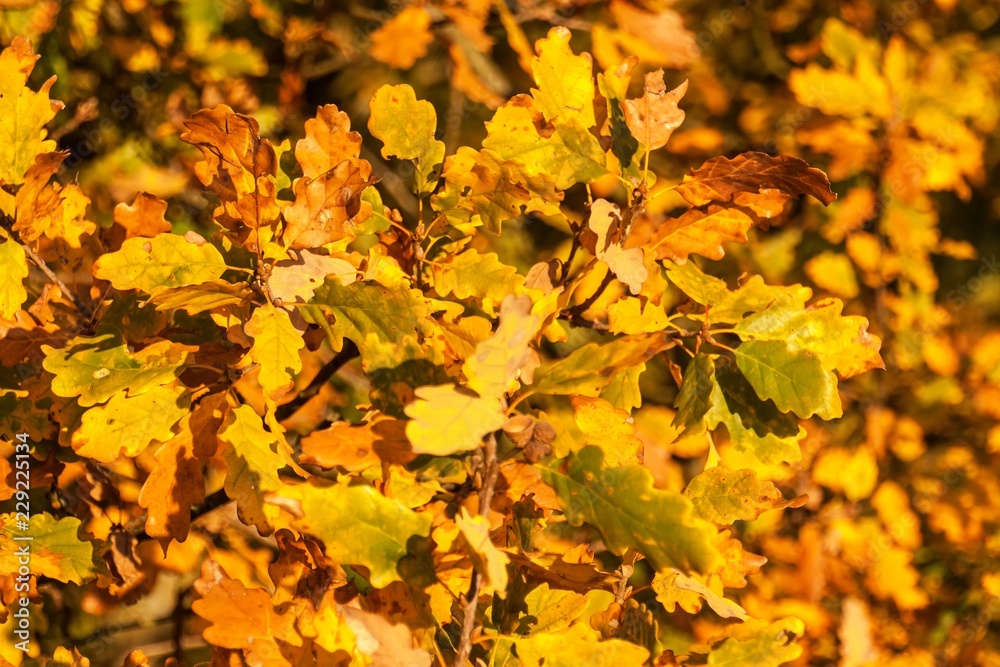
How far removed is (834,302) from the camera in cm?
106

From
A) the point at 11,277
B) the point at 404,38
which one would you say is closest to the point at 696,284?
the point at 11,277

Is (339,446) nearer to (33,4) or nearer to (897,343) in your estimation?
(33,4)

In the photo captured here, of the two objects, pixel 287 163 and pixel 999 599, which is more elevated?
pixel 287 163

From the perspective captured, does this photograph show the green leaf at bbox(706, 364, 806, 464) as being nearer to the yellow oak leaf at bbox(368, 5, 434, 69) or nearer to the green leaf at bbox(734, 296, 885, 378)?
the green leaf at bbox(734, 296, 885, 378)

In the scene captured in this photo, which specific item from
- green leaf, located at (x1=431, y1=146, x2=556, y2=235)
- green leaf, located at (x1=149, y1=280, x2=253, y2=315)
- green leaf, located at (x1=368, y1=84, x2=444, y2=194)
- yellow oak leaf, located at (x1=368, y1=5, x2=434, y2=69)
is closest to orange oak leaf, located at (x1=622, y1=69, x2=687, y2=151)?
green leaf, located at (x1=431, y1=146, x2=556, y2=235)

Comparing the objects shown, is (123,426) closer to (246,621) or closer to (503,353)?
(246,621)

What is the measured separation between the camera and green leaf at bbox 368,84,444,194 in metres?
1.07

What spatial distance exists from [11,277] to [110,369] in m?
0.15

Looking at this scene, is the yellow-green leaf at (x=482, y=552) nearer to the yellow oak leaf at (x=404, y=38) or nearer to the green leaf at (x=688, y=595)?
the green leaf at (x=688, y=595)

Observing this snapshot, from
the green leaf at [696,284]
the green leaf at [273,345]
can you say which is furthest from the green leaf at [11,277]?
the green leaf at [696,284]

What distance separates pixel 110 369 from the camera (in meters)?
0.97

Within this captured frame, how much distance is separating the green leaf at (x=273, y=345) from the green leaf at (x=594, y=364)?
0.86ft

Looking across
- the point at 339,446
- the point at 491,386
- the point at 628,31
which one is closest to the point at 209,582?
the point at 339,446

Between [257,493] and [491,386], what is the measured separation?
1.09 ft
